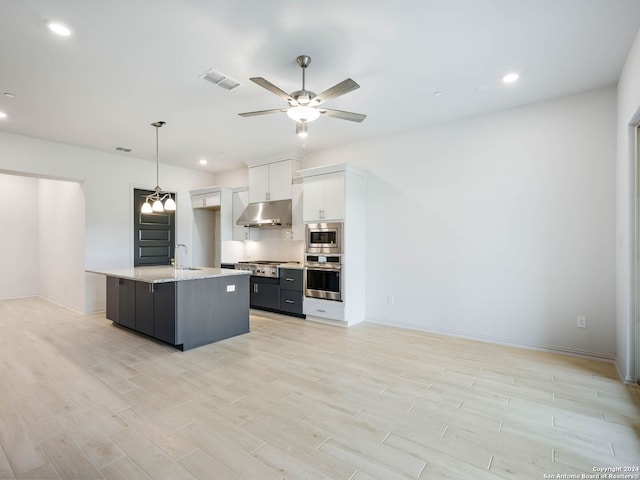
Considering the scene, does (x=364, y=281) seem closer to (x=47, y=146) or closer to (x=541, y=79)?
(x=541, y=79)

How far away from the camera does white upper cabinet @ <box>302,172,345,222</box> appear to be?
4789mm

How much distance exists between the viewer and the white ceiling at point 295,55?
2289 millimetres

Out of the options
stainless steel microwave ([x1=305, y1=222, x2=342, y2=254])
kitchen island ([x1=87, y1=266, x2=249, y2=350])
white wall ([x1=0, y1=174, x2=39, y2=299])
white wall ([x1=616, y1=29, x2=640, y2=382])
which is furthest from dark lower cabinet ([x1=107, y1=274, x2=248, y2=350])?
white wall ([x1=0, y1=174, x2=39, y2=299])

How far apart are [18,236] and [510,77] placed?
9.79 meters

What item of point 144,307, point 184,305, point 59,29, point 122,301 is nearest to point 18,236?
point 122,301

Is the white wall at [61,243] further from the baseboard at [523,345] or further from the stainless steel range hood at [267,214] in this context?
the baseboard at [523,345]

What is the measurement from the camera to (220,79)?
3232 millimetres

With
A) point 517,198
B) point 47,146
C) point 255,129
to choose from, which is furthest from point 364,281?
point 47,146

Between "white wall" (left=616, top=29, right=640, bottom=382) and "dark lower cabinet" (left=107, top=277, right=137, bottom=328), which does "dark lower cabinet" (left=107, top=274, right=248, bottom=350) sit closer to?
"dark lower cabinet" (left=107, top=277, right=137, bottom=328)

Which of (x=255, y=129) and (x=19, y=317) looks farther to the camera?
(x=19, y=317)

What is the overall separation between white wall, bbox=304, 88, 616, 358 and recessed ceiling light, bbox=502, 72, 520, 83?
0.76 metres

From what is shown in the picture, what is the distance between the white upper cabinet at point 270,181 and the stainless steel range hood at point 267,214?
0.36ft

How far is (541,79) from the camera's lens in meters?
3.24

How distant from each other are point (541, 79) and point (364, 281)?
131 inches
